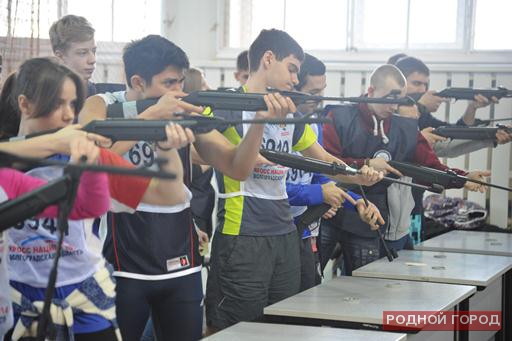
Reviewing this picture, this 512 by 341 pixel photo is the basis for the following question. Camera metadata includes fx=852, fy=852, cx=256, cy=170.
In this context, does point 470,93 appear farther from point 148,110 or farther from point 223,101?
point 148,110

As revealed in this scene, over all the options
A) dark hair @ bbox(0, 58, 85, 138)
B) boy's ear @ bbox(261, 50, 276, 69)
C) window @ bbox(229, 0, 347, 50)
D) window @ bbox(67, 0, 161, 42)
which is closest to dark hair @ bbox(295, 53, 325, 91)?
boy's ear @ bbox(261, 50, 276, 69)

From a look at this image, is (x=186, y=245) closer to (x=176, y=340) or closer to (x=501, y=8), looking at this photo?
(x=176, y=340)

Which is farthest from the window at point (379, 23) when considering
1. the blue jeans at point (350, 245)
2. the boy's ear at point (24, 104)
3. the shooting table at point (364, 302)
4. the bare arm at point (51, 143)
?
the bare arm at point (51, 143)

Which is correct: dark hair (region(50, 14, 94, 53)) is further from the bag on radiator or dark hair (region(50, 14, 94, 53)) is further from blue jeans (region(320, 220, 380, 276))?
the bag on radiator

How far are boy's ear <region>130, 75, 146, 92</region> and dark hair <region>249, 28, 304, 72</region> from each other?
0.72m

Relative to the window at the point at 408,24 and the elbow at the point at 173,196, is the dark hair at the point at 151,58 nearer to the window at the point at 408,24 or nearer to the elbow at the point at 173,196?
the elbow at the point at 173,196

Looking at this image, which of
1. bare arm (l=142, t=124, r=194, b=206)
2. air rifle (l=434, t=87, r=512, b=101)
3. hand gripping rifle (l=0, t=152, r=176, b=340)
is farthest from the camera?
air rifle (l=434, t=87, r=512, b=101)

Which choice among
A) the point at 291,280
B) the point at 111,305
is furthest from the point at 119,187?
the point at 291,280

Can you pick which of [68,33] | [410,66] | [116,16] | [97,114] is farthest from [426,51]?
[97,114]

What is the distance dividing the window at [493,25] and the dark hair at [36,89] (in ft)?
15.7

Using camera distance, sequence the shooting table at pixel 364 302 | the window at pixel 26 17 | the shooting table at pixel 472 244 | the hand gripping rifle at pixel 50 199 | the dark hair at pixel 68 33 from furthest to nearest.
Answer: the window at pixel 26 17, the shooting table at pixel 472 244, the dark hair at pixel 68 33, the shooting table at pixel 364 302, the hand gripping rifle at pixel 50 199

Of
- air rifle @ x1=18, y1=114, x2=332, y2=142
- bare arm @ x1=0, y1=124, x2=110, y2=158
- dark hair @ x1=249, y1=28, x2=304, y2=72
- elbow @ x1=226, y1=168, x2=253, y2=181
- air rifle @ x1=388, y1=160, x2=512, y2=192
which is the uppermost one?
dark hair @ x1=249, y1=28, x2=304, y2=72

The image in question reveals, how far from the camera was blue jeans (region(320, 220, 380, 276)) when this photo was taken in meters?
4.02

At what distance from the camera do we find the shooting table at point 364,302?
2596 millimetres
